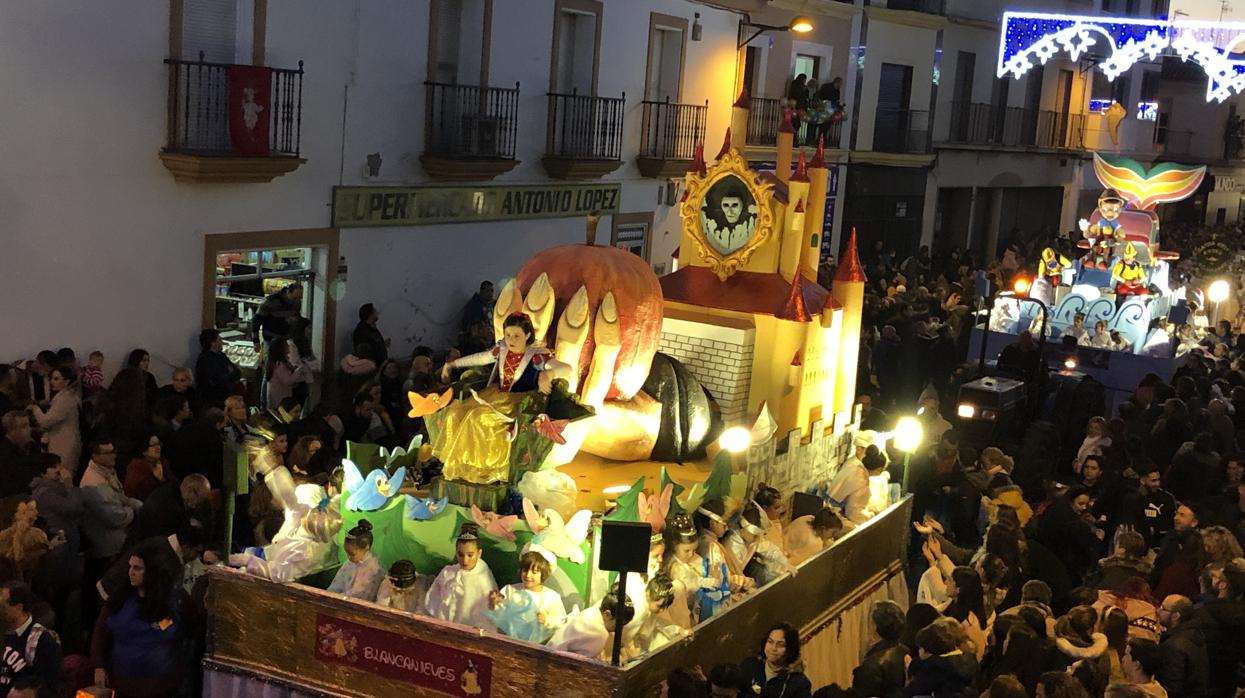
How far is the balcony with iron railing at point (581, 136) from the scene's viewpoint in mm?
17688

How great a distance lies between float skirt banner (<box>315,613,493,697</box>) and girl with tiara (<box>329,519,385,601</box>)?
0.53ft

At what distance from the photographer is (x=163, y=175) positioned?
12.6 meters

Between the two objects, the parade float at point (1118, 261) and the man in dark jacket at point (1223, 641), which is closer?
the man in dark jacket at point (1223, 641)

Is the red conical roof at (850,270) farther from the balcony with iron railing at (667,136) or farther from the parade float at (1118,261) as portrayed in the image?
the balcony with iron railing at (667,136)

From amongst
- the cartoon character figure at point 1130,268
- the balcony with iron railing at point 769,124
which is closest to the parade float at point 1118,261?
the cartoon character figure at point 1130,268

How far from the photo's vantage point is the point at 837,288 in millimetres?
10672

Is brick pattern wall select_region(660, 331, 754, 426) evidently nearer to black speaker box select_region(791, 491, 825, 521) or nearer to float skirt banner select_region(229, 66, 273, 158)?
black speaker box select_region(791, 491, 825, 521)

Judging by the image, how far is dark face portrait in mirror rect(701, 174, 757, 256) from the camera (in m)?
10.0

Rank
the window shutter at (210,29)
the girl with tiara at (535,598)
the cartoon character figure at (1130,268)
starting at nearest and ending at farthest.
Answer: the girl with tiara at (535,598), the window shutter at (210,29), the cartoon character figure at (1130,268)

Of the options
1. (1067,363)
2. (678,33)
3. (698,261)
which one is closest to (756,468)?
(698,261)

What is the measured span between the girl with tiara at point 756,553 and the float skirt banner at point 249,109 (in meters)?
6.47

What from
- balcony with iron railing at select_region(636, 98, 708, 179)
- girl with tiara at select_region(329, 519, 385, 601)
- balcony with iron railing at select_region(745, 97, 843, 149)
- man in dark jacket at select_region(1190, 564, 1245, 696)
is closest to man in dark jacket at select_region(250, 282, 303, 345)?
girl with tiara at select_region(329, 519, 385, 601)

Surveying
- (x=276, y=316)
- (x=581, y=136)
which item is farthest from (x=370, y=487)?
(x=581, y=136)

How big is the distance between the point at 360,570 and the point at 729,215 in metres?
3.89
